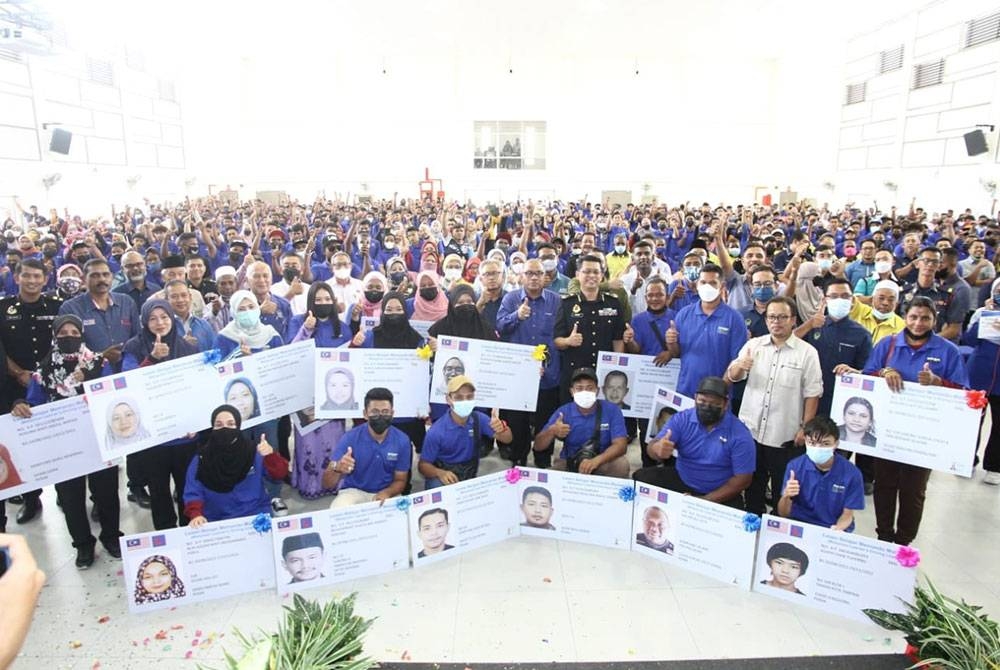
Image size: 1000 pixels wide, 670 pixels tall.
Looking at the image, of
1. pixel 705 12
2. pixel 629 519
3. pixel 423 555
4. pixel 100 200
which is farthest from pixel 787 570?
pixel 100 200

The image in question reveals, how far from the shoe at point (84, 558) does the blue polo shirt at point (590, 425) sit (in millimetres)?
3541

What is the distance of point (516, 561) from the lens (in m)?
4.39

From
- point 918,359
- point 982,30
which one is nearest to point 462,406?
point 918,359

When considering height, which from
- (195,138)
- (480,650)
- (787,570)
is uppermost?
(195,138)

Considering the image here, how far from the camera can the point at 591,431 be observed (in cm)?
505

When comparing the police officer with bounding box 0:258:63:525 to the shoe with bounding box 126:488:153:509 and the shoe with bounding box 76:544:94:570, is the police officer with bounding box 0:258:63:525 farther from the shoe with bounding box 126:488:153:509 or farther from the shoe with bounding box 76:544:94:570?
the shoe with bounding box 76:544:94:570

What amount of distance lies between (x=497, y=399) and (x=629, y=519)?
57.4 inches

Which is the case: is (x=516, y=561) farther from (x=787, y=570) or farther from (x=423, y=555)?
(x=787, y=570)

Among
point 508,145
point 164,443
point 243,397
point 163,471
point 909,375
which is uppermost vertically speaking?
point 508,145

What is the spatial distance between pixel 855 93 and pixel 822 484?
1003 inches

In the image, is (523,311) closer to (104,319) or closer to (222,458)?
(222,458)

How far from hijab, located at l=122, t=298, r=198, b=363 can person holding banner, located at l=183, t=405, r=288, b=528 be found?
0.66 metres

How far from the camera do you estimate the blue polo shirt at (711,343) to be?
16.0 ft

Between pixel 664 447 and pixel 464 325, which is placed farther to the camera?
pixel 464 325
